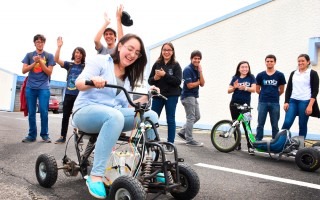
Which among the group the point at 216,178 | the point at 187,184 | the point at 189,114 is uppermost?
the point at 189,114

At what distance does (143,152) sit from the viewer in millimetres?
2371

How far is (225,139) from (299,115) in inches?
52.9

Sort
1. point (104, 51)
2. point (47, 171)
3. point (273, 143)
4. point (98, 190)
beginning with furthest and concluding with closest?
point (273, 143) < point (104, 51) < point (47, 171) < point (98, 190)

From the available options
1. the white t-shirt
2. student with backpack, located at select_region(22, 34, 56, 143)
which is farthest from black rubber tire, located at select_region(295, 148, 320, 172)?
student with backpack, located at select_region(22, 34, 56, 143)

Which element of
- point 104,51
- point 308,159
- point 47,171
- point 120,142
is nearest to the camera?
point 120,142

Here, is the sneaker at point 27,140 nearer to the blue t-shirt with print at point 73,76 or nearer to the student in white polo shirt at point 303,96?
the blue t-shirt with print at point 73,76

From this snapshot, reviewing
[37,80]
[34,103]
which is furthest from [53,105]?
[37,80]

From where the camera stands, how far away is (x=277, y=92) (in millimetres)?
5598

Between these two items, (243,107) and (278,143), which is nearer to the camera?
(278,143)

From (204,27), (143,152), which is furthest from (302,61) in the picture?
(204,27)

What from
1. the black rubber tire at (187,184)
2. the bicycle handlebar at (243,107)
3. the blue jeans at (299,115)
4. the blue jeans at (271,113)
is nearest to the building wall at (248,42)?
the blue jeans at (271,113)

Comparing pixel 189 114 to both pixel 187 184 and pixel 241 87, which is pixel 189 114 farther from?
pixel 187 184

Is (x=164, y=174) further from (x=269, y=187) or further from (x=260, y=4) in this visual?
(x=260, y=4)

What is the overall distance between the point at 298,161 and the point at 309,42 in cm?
588
